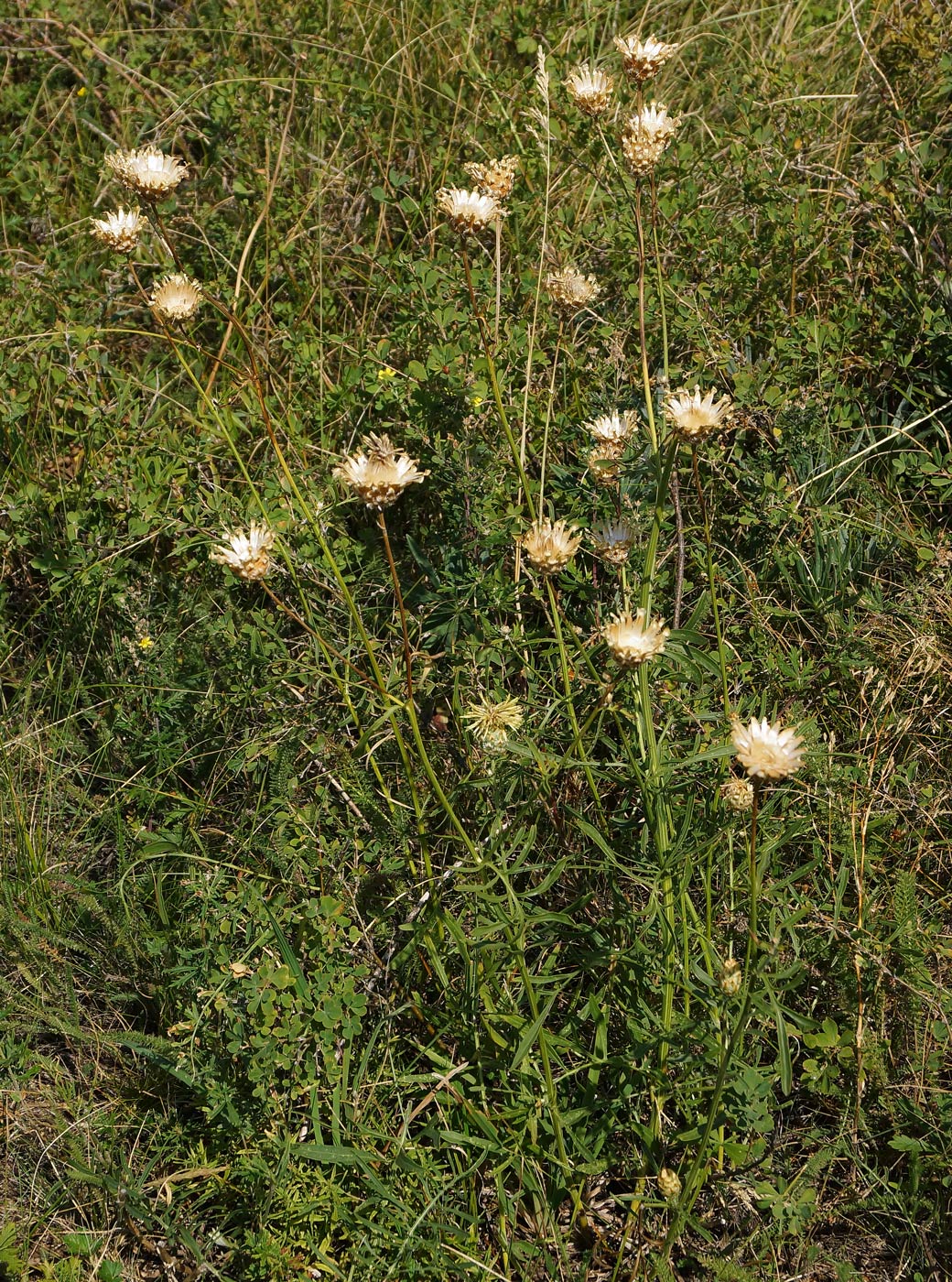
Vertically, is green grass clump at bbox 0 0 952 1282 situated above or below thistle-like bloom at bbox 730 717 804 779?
below

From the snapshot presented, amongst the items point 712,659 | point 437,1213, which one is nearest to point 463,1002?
point 437,1213

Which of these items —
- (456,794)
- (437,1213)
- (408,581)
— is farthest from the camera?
(408,581)

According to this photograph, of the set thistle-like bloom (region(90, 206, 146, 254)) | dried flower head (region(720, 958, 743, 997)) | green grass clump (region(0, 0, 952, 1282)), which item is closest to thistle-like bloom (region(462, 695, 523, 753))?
green grass clump (region(0, 0, 952, 1282))

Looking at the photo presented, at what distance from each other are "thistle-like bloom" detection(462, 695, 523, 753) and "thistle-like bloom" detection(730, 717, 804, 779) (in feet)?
1.21

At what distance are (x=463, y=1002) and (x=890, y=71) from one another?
2.78m

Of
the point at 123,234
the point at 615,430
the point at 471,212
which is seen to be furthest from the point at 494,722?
the point at 123,234

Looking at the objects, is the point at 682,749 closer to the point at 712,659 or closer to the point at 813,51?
the point at 712,659

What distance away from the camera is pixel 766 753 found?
1.41 metres

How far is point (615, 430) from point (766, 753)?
0.78m

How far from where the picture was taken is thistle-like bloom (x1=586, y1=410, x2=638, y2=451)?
1915mm

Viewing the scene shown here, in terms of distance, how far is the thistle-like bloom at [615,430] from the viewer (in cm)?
192

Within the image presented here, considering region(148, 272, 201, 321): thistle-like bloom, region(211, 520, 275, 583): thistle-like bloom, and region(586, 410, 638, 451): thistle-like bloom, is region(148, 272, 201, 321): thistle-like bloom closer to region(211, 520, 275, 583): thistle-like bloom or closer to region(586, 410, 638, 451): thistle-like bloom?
region(211, 520, 275, 583): thistle-like bloom

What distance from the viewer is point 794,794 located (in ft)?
7.38

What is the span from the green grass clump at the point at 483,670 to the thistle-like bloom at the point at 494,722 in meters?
0.01
